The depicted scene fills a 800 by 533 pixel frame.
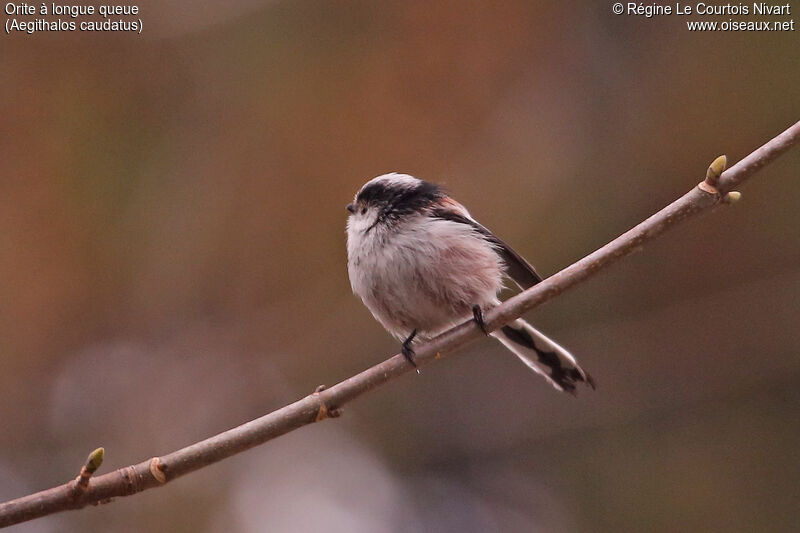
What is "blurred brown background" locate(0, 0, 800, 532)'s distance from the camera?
6.45 meters

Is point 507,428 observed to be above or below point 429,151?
below

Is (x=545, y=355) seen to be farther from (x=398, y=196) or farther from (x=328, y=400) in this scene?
(x=328, y=400)

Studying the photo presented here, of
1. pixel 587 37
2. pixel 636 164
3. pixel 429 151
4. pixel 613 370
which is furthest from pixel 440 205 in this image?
pixel 587 37

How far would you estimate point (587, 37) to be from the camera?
24.4ft

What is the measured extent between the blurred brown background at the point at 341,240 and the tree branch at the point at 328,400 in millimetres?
3339

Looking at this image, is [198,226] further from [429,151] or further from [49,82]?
[429,151]

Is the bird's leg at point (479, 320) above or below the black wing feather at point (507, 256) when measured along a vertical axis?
below

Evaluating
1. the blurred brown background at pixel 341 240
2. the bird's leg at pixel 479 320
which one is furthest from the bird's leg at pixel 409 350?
the blurred brown background at pixel 341 240

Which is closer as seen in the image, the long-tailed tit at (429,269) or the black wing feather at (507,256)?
the long-tailed tit at (429,269)

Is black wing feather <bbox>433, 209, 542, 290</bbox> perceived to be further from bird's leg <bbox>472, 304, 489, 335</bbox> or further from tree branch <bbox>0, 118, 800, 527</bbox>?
tree branch <bbox>0, 118, 800, 527</bbox>

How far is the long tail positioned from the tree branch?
124 centimetres

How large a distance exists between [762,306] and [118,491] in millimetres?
5000

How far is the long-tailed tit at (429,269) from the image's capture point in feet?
14.2

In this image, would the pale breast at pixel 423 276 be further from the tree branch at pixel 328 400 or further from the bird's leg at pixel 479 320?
the tree branch at pixel 328 400
